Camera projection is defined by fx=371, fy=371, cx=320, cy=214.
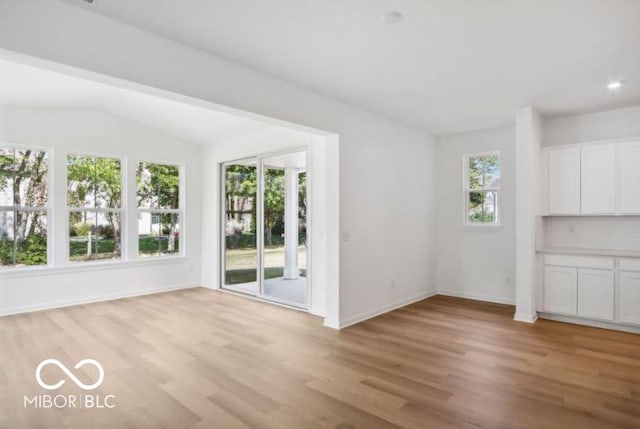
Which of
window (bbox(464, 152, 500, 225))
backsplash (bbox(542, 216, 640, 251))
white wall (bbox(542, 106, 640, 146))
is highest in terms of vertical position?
white wall (bbox(542, 106, 640, 146))

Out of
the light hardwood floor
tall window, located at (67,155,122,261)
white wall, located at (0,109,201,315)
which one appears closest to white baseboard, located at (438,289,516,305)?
the light hardwood floor

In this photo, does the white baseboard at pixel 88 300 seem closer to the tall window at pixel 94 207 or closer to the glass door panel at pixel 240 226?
the tall window at pixel 94 207

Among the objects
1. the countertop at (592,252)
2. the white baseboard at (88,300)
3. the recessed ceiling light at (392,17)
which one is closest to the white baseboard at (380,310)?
the countertop at (592,252)

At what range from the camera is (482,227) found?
5.88 metres

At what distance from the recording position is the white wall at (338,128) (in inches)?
93.0

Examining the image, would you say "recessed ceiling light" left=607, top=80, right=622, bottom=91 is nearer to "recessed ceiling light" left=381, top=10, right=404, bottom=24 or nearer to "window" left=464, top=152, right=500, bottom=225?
"window" left=464, top=152, right=500, bottom=225

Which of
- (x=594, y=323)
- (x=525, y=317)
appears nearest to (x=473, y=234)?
(x=525, y=317)

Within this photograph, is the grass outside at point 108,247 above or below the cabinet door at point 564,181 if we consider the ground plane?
below

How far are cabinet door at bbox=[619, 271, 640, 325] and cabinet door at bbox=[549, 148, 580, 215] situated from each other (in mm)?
948

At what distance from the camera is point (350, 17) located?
2.55 metres

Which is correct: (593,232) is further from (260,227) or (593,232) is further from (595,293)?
(260,227)

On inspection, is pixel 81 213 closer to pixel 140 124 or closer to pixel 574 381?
pixel 140 124

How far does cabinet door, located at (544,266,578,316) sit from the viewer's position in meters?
4.58

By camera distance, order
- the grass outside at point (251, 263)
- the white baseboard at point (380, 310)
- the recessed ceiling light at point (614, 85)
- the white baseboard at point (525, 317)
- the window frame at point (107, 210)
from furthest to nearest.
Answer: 1. the grass outside at point (251, 263)
2. the window frame at point (107, 210)
3. the white baseboard at point (525, 317)
4. the white baseboard at point (380, 310)
5. the recessed ceiling light at point (614, 85)
